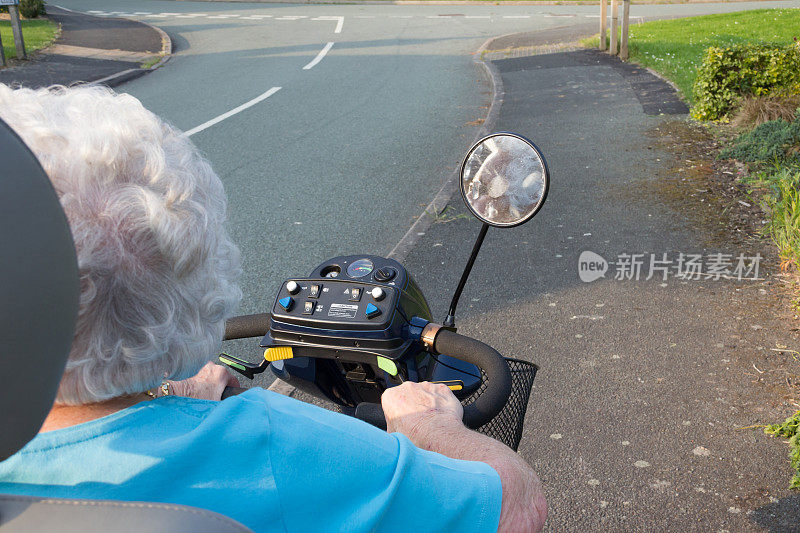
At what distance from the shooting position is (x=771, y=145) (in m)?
6.28

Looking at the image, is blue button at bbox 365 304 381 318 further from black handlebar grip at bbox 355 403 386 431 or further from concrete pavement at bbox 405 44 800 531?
concrete pavement at bbox 405 44 800 531

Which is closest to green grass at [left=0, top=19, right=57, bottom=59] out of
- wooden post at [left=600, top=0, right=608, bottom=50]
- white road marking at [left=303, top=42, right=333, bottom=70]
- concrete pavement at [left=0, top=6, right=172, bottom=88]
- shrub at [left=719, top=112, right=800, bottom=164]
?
concrete pavement at [left=0, top=6, right=172, bottom=88]

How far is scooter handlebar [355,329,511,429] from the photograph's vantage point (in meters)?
1.55

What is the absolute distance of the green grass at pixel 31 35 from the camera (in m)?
16.4

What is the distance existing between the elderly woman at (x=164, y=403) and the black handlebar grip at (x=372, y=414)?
1.03 feet

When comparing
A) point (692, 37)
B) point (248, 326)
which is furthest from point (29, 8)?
point (248, 326)

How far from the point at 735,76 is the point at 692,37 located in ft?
26.8

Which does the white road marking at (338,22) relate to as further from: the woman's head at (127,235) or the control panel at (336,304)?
the woman's head at (127,235)

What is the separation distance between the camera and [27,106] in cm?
116

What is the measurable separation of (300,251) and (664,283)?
8.45 feet

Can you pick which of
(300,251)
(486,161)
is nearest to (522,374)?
(486,161)

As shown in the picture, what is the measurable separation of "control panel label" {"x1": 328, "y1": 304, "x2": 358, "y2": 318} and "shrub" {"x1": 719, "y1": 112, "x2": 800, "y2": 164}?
5.44m

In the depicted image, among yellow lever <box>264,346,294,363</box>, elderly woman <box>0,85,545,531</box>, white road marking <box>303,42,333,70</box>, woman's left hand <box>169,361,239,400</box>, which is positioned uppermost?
elderly woman <box>0,85,545,531</box>

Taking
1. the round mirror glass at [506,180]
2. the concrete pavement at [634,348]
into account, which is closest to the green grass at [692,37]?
the concrete pavement at [634,348]
